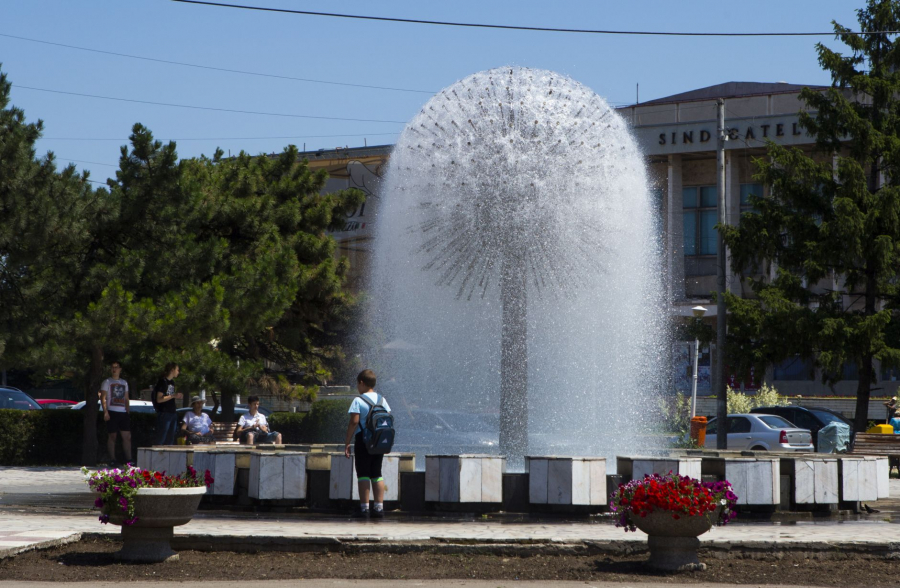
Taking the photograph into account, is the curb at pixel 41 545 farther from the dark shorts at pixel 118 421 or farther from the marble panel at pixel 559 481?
the dark shorts at pixel 118 421

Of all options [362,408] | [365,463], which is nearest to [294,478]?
[365,463]

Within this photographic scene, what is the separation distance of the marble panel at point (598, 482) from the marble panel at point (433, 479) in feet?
4.79

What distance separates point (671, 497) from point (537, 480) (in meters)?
2.95

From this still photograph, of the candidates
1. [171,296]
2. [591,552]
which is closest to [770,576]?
[591,552]

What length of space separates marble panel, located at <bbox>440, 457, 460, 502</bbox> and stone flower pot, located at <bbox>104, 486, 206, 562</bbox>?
295 centimetres

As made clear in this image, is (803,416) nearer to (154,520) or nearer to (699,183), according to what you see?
(699,183)

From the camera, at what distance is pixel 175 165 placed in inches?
770

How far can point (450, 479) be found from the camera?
10.5 metres

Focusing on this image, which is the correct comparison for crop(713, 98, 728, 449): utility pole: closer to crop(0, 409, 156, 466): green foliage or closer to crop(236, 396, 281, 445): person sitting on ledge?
crop(236, 396, 281, 445): person sitting on ledge

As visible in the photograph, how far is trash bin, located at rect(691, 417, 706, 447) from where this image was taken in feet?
83.8

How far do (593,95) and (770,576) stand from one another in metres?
7.63

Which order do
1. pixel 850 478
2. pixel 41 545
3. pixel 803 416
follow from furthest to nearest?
pixel 803 416 < pixel 850 478 < pixel 41 545

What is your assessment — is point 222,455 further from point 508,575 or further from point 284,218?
point 284,218

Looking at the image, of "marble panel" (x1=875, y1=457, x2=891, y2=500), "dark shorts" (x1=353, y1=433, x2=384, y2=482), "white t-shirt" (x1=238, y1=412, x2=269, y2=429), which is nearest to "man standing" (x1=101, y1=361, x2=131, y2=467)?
"white t-shirt" (x1=238, y1=412, x2=269, y2=429)
